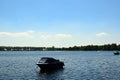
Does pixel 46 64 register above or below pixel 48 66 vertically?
above

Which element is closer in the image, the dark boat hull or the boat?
the dark boat hull

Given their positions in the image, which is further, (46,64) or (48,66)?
(48,66)

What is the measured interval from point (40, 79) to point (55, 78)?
3890 mm

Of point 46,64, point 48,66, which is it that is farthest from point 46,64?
point 48,66

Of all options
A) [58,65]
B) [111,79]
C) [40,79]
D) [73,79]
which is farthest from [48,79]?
[58,65]

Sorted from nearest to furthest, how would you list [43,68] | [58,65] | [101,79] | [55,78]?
[101,79] < [55,78] < [43,68] < [58,65]

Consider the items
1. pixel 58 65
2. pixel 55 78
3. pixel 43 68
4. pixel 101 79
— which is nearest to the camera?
pixel 101 79

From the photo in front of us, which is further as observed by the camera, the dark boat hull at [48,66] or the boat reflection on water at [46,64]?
the boat reflection on water at [46,64]

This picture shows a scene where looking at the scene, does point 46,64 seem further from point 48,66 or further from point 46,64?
point 48,66

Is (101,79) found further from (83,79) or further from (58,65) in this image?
(58,65)

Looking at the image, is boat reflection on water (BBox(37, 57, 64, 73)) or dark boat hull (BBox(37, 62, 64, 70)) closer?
dark boat hull (BBox(37, 62, 64, 70))

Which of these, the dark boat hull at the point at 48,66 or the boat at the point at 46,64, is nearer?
the dark boat hull at the point at 48,66

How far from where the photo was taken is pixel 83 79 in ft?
159

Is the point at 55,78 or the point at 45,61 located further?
the point at 45,61
